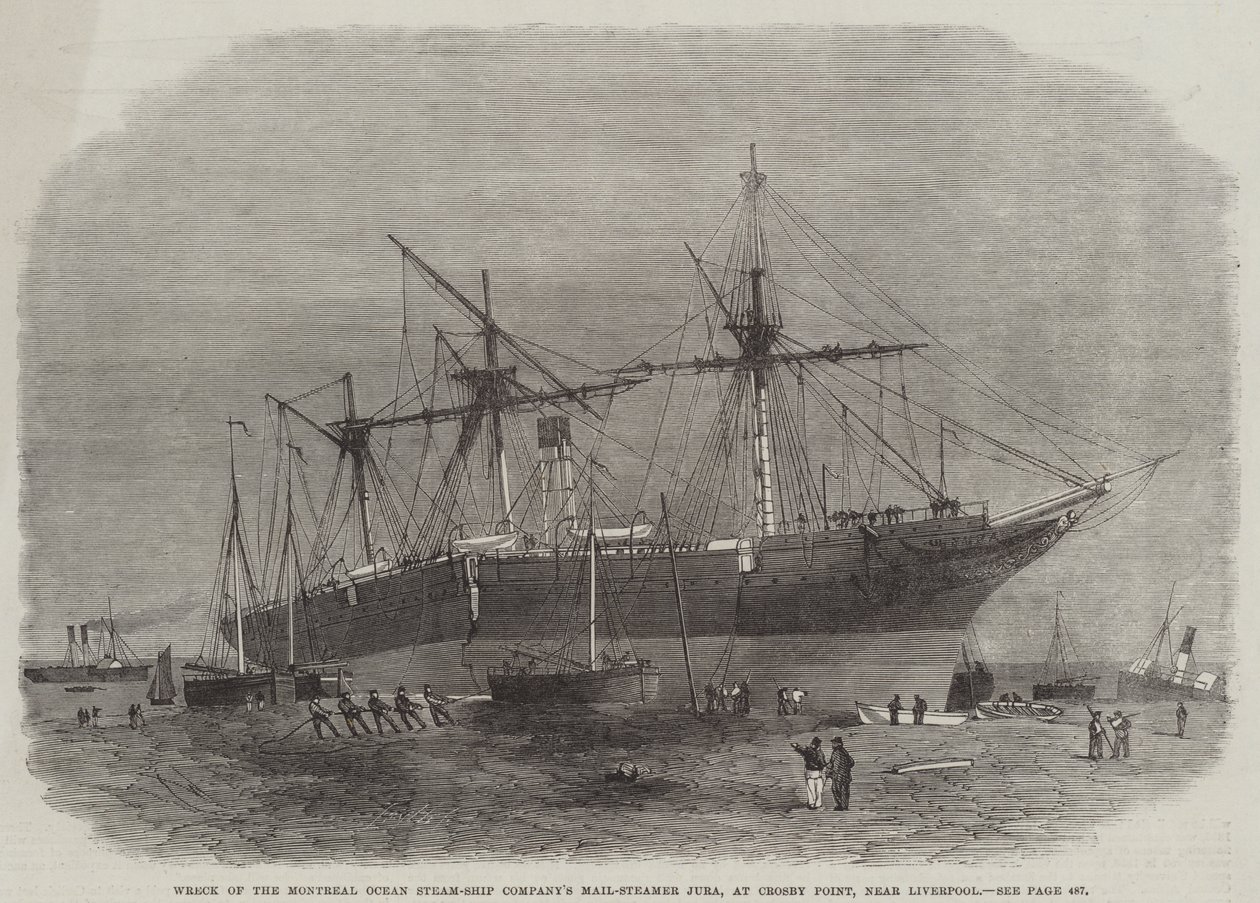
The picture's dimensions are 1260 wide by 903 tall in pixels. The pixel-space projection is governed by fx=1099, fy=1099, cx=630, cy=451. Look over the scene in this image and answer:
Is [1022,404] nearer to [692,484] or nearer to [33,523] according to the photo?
[692,484]

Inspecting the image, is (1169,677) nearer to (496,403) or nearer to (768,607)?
(768,607)

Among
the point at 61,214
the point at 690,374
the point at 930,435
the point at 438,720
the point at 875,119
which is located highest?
the point at 875,119

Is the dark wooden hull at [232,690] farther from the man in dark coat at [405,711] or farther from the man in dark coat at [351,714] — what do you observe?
the man in dark coat at [351,714]

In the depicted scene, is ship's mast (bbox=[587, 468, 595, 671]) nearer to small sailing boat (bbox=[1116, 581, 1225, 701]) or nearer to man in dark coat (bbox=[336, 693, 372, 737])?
man in dark coat (bbox=[336, 693, 372, 737])

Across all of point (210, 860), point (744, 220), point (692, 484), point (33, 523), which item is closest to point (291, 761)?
point (210, 860)

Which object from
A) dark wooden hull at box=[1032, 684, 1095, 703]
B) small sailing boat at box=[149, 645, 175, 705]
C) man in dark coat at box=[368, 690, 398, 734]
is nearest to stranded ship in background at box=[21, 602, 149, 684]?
small sailing boat at box=[149, 645, 175, 705]

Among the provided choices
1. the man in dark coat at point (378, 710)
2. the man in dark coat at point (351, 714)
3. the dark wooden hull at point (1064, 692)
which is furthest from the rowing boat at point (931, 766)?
the man in dark coat at point (351, 714)
